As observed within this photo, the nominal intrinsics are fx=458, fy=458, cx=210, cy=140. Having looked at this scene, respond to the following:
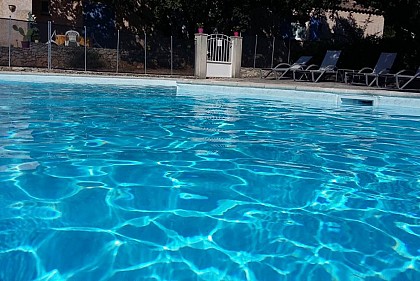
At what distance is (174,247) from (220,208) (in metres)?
0.80

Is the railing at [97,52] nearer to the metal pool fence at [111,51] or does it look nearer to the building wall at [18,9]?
the metal pool fence at [111,51]

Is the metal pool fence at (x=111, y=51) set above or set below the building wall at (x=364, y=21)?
below

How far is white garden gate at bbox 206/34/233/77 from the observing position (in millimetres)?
17781

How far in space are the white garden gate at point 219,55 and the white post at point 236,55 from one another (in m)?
0.13

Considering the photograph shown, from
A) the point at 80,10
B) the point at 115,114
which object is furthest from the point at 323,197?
the point at 80,10

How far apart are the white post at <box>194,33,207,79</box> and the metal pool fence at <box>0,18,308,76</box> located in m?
2.16

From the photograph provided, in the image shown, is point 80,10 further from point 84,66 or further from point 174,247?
point 174,247

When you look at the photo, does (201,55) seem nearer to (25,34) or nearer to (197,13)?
(197,13)

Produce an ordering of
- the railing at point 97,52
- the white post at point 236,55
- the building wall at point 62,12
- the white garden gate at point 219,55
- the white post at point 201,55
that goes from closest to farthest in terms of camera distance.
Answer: the white post at point 201,55
the railing at point 97,52
the white garden gate at point 219,55
the white post at point 236,55
the building wall at point 62,12

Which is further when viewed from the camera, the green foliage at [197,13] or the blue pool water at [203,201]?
the green foliage at [197,13]

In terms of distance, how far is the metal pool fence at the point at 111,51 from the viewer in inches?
693

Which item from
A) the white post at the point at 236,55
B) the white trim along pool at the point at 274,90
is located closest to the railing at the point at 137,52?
the white post at the point at 236,55

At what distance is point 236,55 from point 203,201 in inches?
589

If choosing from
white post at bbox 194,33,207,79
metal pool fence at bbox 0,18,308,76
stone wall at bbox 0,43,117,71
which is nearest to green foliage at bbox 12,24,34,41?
metal pool fence at bbox 0,18,308,76
